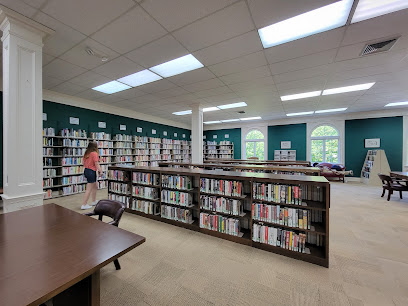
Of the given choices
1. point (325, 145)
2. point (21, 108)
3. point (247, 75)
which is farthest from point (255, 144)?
point (21, 108)

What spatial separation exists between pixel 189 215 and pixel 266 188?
1430mm

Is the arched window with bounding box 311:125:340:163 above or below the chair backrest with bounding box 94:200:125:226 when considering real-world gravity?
above

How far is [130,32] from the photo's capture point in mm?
2391

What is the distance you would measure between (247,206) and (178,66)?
9.54 feet

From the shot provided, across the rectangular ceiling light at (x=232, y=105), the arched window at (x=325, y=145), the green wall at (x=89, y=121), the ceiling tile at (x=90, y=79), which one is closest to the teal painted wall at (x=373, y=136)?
the arched window at (x=325, y=145)

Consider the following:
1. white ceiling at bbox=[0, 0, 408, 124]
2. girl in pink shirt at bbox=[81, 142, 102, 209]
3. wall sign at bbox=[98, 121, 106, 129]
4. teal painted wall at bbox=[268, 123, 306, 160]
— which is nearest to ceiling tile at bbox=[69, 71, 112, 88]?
white ceiling at bbox=[0, 0, 408, 124]

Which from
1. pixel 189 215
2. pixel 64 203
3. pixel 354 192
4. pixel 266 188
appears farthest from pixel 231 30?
pixel 354 192

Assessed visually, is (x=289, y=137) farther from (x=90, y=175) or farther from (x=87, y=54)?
(x=87, y=54)

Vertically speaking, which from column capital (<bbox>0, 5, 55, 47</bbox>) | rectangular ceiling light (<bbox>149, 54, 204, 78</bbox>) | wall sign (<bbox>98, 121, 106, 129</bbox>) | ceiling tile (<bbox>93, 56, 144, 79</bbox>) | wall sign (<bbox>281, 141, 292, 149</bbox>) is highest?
rectangular ceiling light (<bbox>149, 54, 204, 78</bbox>)

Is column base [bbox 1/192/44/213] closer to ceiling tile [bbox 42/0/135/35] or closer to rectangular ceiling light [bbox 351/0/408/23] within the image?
ceiling tile [bbox 42/0/135/35]

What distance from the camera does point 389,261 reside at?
6.91 feet

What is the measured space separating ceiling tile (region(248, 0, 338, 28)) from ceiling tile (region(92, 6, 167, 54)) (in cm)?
122

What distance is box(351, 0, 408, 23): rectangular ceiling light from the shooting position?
194 cm

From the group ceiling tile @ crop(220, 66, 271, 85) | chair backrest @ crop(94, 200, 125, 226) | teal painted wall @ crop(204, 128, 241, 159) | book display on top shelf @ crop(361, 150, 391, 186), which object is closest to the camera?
chair backrest @ crop(94, 200, 125, 226)
